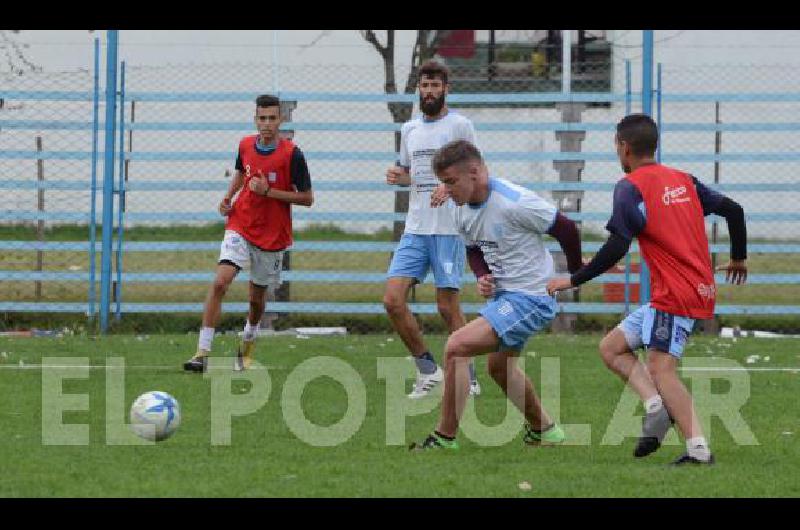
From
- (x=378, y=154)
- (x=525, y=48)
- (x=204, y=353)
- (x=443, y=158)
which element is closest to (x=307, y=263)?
(x=378, y=154)

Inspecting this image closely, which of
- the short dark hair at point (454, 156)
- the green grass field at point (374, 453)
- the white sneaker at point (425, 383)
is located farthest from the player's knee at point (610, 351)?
the white sneaker at point (425, 383)

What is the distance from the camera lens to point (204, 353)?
36.3 ft

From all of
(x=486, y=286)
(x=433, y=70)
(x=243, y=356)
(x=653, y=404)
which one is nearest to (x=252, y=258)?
(x=243, y=356)

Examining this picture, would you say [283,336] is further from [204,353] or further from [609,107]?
[609,107]

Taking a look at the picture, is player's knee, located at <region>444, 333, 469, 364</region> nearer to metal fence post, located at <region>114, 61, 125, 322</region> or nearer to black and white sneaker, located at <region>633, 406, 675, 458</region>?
black and white sneaker, located at <region>633, 406, 675, 458</region>

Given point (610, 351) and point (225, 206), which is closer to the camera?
point (610, 351)

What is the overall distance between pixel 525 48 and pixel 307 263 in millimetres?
5568

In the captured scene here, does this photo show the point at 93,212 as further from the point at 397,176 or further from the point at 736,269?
the point at 736,269

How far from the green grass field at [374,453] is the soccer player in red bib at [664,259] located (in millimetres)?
260

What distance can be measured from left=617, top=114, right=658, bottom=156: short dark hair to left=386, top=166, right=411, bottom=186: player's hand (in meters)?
2.92

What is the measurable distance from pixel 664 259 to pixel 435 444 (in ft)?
4.76

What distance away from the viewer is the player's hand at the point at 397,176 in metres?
9.88

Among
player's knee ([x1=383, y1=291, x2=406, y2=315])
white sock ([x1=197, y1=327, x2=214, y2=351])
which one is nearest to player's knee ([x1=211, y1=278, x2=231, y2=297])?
white sock ([x1=197, y1=327, x2=214, y2=351])

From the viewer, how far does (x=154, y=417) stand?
7344 mm
